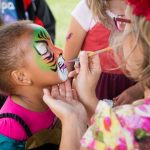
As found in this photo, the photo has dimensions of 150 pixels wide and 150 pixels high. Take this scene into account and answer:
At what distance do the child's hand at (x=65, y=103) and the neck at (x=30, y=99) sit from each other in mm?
56

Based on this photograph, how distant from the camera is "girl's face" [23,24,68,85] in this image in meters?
1.17

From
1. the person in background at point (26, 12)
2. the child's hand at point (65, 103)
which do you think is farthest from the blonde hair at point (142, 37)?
the person in background at point (26, 12)

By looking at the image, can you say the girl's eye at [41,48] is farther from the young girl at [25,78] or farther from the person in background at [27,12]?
the person in background at [27,12]

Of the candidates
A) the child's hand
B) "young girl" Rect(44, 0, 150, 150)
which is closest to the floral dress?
"young girl" Rect(44, 0, 150, 150)

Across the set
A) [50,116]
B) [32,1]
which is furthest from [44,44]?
[32,1]

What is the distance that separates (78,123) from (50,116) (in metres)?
0.19

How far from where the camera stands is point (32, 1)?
186 centimetres

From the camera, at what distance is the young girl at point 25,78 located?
1140mm

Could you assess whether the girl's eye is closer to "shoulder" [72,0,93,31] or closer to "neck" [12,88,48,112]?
"neck" [12,88,48,112]

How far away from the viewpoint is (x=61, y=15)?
4180 millimetres

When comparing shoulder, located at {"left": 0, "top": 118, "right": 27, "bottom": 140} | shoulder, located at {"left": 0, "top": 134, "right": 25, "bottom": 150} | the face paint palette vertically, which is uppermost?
the face paint palette

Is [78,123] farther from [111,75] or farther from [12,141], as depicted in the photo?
[111,75]

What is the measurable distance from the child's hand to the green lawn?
232cm

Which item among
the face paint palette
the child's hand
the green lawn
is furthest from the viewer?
the green lawn
